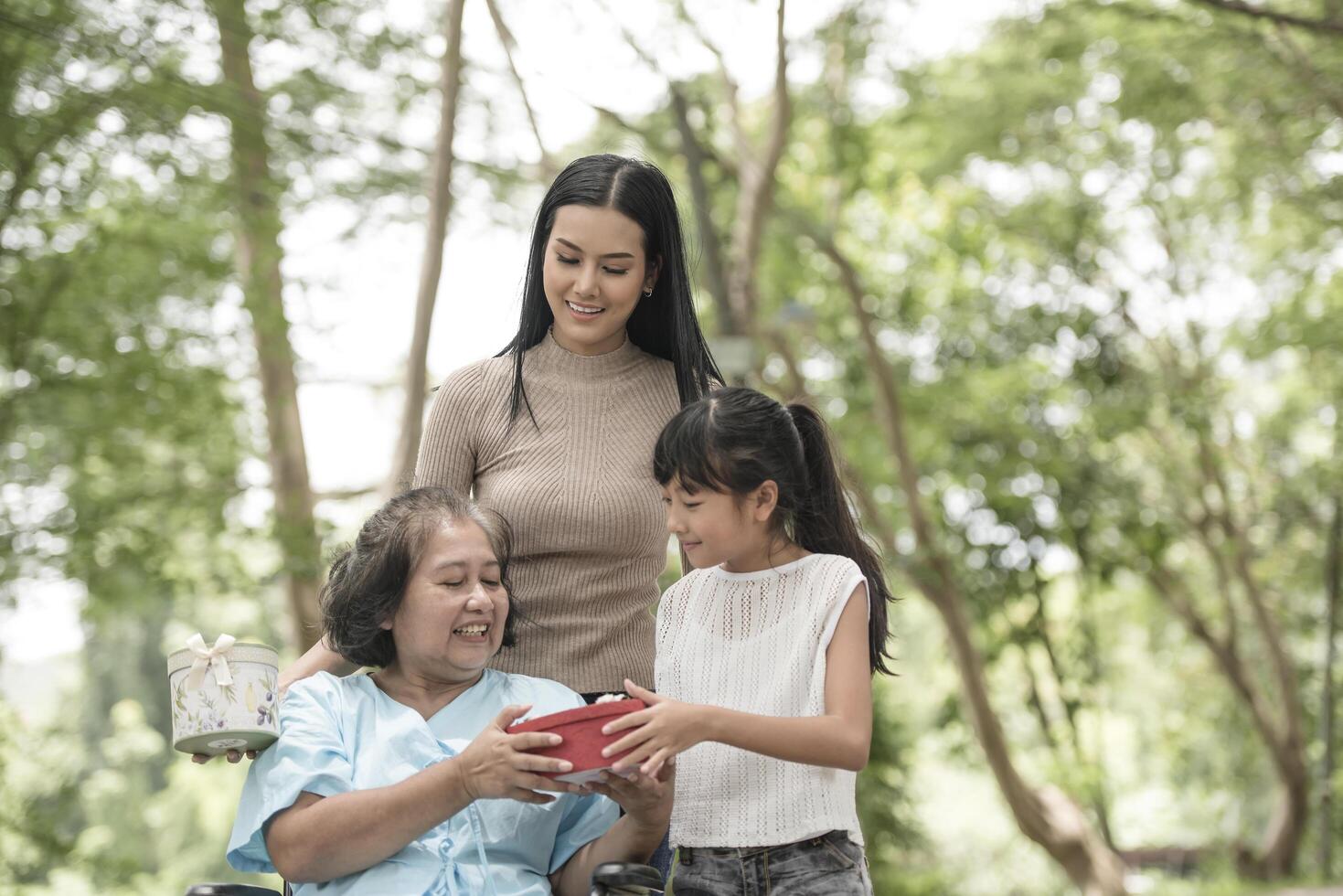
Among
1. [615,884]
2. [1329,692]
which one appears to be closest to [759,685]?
[615,884]

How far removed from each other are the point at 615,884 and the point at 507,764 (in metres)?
0.27

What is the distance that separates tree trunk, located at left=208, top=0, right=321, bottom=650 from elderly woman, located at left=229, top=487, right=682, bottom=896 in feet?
16.2

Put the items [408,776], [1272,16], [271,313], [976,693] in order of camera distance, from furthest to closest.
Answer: [976,693], [271,313], [1272,16], [408,776]

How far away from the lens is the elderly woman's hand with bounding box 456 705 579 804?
5.73ft

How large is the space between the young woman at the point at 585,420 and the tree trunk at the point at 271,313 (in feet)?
15.7

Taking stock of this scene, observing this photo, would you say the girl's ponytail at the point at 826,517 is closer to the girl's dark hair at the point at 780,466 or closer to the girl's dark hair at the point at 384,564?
the girl's dark hair at the point at 780,466

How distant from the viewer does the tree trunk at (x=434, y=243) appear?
6168 mm

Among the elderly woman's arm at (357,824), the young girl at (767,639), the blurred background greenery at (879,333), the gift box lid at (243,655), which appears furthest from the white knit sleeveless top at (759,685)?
the blurred background greenery at (879,333)

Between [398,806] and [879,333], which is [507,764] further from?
[879,333]

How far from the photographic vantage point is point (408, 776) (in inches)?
79.1

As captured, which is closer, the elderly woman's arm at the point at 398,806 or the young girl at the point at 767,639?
the elderly woman's arm at the point at 398,806

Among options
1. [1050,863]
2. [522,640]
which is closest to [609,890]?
[522,640]

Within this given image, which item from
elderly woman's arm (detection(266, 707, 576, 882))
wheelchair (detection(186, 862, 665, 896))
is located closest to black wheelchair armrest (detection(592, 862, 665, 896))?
wheelchair (detection(186, 862, 665, 896))

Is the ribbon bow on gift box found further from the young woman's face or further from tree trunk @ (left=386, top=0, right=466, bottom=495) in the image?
tree trunk @ (left=386, top=0, right=466, bottom=495)
